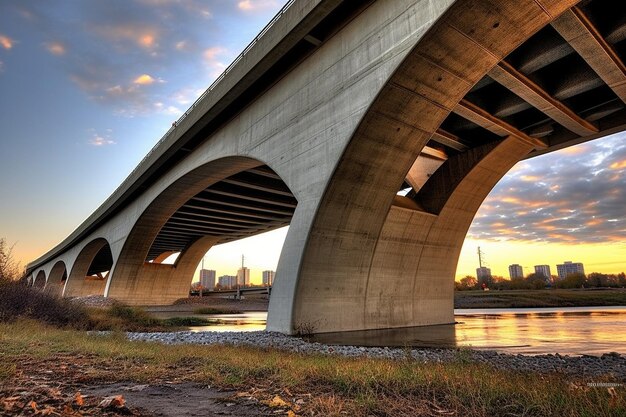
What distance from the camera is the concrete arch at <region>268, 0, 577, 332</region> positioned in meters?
9.85

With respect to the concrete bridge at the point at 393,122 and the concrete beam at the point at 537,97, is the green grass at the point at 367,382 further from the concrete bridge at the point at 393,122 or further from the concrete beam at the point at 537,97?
the concrete beam at the point at 537,97

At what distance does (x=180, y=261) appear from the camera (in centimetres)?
5000

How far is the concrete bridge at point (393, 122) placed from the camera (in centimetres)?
1047

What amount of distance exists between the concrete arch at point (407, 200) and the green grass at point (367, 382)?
6866mm

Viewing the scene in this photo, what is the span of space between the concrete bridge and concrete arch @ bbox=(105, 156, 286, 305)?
714mm

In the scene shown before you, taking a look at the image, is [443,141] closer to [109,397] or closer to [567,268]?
[109,397]

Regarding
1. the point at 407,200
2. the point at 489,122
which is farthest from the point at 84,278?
the point at 489,122

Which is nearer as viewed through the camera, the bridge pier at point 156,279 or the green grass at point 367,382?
the green grass at point 367,382

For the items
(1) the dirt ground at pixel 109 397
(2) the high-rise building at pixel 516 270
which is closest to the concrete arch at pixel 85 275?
(1) the dirt ground at pixel 109 397

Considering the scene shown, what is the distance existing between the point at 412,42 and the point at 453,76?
5.97 feet

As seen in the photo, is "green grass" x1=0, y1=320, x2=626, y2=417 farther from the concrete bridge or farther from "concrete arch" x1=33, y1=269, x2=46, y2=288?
"concrete arch" x1=33, y1=269, x2=46, y2=288

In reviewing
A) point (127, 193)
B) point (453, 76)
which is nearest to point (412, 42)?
point (453, 76)

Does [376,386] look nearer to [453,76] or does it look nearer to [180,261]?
[453,76]

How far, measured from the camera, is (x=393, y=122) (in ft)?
39.3
